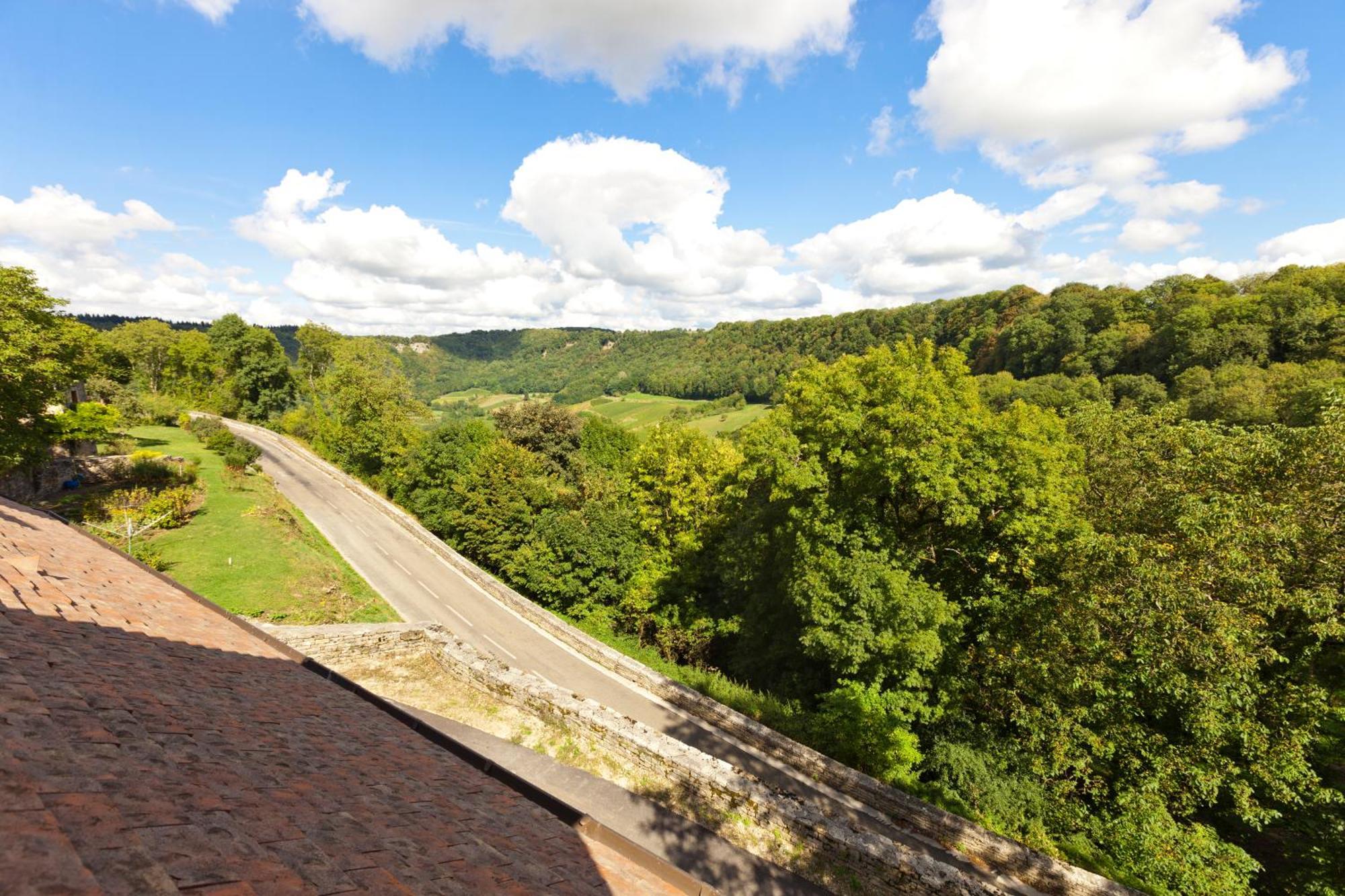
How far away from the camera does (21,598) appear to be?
612cm

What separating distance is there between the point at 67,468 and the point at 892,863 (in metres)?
39.7

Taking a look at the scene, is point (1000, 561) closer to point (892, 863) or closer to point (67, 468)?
point (892, 863)

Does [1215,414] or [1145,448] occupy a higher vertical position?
[1215,414]

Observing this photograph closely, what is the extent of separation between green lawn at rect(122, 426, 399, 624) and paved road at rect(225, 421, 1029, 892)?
162 centimetres

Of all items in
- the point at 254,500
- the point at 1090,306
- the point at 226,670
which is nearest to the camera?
the point at 226,670

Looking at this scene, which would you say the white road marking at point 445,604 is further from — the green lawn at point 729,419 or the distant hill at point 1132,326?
the green lawn at point 729,419

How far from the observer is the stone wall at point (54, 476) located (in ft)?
75.4

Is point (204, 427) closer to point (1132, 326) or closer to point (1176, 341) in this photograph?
point (1176, 341)

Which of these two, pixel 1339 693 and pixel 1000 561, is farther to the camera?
pixel 1000 561

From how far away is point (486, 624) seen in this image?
888 inches

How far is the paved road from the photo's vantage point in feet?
45.0

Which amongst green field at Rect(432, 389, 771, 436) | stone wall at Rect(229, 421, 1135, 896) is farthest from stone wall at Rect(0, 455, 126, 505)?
green field at Rect(432, 389, 771, 436)

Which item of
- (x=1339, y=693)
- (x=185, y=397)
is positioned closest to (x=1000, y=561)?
(x=1339, y=693)

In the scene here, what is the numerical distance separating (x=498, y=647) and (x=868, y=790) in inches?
559
